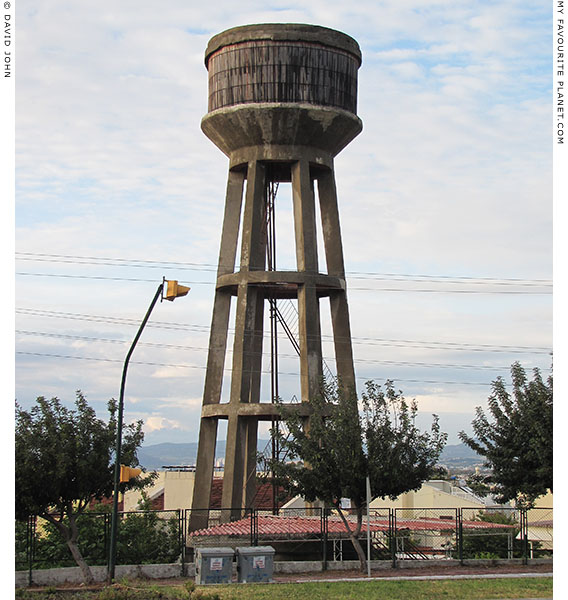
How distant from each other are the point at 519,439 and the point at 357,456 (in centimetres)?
512

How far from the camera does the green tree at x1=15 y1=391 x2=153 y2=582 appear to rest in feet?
91.5

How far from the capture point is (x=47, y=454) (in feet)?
92.4

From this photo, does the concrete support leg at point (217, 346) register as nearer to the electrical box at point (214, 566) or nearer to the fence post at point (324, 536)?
the fence post at point (324, 536)

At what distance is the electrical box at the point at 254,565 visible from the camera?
25906 mm

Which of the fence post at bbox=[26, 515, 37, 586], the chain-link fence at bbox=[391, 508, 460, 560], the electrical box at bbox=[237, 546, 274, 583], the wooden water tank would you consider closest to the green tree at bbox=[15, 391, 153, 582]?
the fence post at bbox=[26, 515, 37, 586]

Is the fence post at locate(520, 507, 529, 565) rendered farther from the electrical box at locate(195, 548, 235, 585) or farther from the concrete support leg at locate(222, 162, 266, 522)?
the electrical box at locate(195, 548, 235, 585)

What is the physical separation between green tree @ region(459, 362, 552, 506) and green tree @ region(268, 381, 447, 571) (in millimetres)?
2051

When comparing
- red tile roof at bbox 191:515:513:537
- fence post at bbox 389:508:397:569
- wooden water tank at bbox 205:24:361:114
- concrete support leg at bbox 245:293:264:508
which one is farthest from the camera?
concrete support leg at bbox 245:293:264:508

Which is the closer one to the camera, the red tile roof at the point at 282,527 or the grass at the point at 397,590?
the grass at the point at 397,590

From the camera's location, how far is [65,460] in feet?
92.3

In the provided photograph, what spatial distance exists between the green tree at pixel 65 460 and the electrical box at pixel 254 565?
4.59 metres

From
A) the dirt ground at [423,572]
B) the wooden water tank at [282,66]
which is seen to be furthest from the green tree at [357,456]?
the wooden water tank at [282,66]

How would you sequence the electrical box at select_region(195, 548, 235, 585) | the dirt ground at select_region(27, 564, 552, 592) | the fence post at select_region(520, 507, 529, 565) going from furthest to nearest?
the fence post at select_region(520, 507, 529, 565) → the dirt ground at select_region(27, 564, 552, 592) → the electrical box at select_region(195, 548, 235, 585)

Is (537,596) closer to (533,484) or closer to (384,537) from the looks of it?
(533,484)
